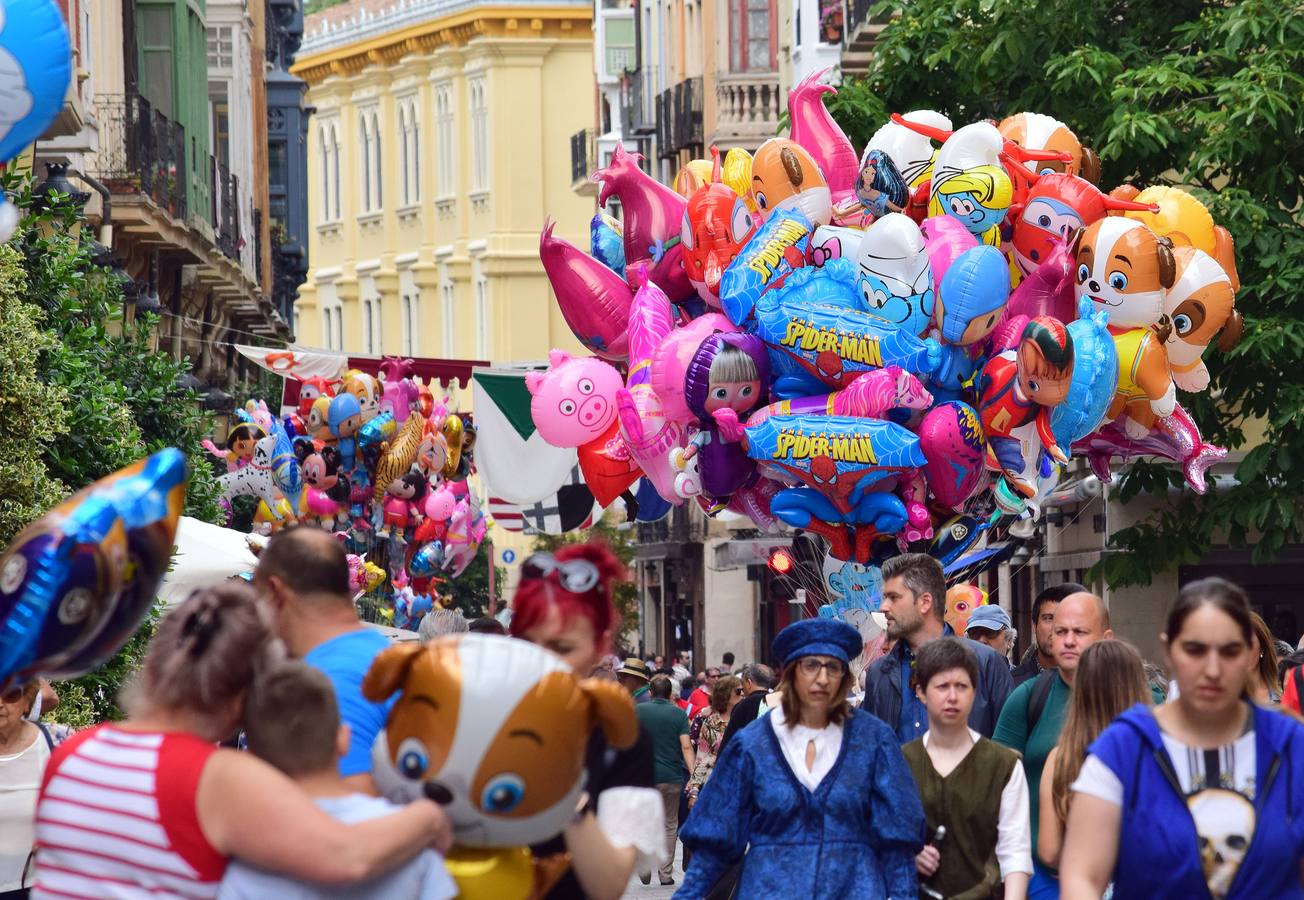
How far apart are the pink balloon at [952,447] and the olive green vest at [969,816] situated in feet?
18.5

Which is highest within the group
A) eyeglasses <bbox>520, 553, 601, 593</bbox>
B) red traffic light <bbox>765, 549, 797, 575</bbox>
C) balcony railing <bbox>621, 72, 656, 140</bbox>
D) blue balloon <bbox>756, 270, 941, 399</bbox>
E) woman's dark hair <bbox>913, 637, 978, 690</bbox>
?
balcony railing <bbox>621, 72, 656, 140</bbox>

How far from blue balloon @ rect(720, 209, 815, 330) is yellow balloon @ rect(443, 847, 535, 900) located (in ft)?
29.2

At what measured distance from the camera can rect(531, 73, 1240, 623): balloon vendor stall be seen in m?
14.5

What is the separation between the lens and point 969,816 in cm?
887

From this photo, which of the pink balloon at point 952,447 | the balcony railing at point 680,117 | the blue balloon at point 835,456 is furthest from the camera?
the balcony railing at point 680,117

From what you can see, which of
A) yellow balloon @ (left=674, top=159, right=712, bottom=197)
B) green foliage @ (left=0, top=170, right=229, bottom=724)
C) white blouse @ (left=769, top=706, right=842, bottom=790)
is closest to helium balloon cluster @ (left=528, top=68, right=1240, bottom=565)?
yellow balloon @ (left=674, top=159, right=712, bottom=197)

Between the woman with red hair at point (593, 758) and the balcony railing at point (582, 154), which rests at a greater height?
the balcony railing at point (582, 154)

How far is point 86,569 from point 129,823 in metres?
0.74

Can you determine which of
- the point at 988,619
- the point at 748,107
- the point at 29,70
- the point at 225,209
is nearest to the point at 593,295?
the point at 988,619

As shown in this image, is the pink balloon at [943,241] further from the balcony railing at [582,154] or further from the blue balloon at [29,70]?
the balcony railing at [582,154]

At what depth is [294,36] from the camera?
55562 millimetres

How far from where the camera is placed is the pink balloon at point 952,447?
1448 centimetres

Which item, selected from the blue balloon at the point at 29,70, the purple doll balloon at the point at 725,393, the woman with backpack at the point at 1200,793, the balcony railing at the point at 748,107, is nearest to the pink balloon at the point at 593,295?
the purple doll balloon at the point at 725,393

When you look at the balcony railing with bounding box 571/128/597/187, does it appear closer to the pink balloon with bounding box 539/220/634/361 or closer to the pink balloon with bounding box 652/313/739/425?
the pink balloon with bounding box 539/220/634/361
